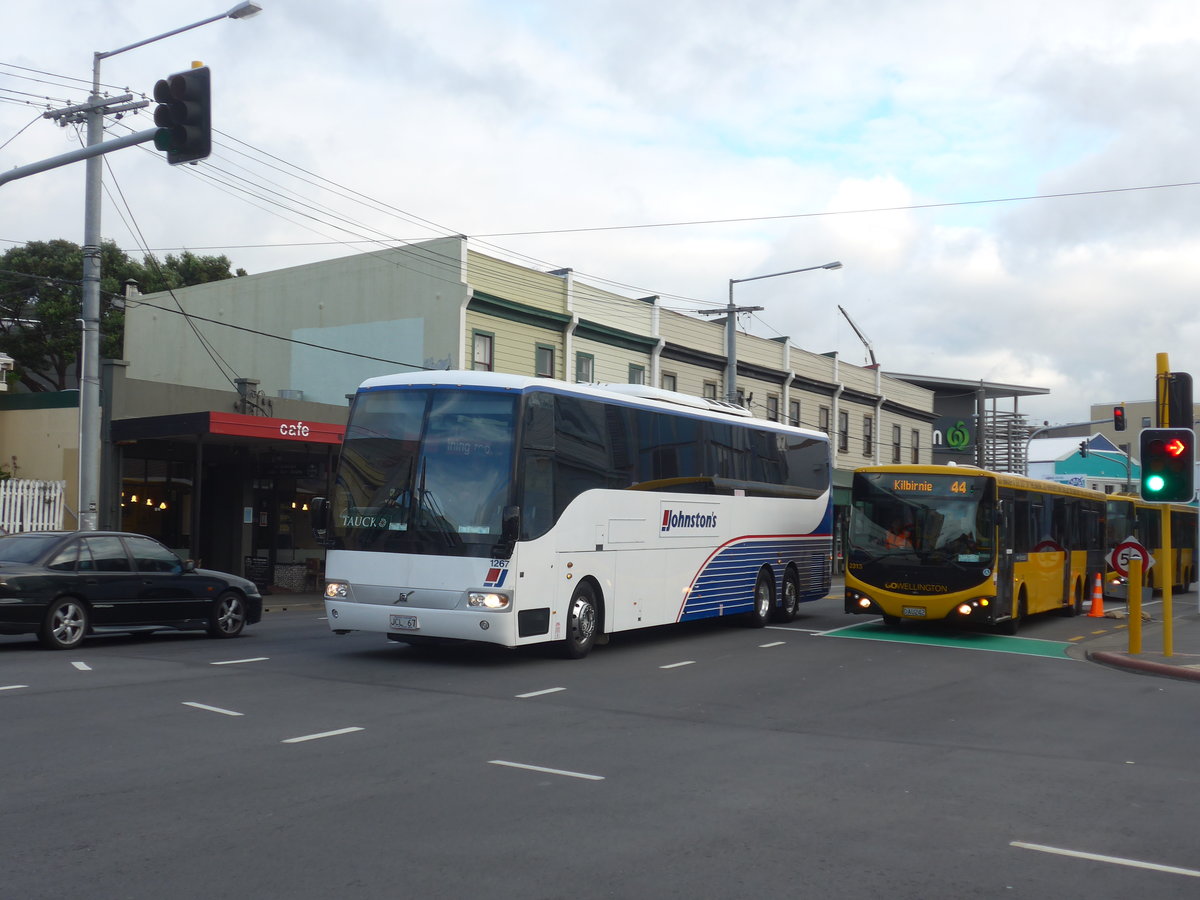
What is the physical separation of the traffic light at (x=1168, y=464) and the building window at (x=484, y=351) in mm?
18803

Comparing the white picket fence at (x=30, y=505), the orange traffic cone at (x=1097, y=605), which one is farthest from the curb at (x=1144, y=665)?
the white picket fence at (x=30, y=505)

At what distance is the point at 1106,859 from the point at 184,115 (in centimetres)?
1119

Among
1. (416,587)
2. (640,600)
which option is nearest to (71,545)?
(416,587)

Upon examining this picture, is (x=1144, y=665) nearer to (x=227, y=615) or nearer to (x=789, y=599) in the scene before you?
(x=789, y=599)

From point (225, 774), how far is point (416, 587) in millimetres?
5954

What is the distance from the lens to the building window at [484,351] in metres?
31.7

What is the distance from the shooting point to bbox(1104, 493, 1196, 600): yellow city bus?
29952 mm

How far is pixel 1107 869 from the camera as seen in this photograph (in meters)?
6.32

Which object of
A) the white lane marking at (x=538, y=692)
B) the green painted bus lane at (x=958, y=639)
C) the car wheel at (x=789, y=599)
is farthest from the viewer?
the car wheel at (x=789, y=599)

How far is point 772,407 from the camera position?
143 ft

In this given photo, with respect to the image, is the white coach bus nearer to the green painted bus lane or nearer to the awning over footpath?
the green painted bus lane

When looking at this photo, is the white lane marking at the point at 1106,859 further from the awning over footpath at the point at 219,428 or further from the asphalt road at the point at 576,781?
the awning over footpath at the point at 219,428

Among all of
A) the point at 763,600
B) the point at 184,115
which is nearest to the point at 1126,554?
the point at 763,600

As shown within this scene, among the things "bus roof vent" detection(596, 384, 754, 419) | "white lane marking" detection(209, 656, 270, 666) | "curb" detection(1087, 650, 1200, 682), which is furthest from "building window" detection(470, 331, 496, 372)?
"curb" detection(1087, 650, 1200, 682)
